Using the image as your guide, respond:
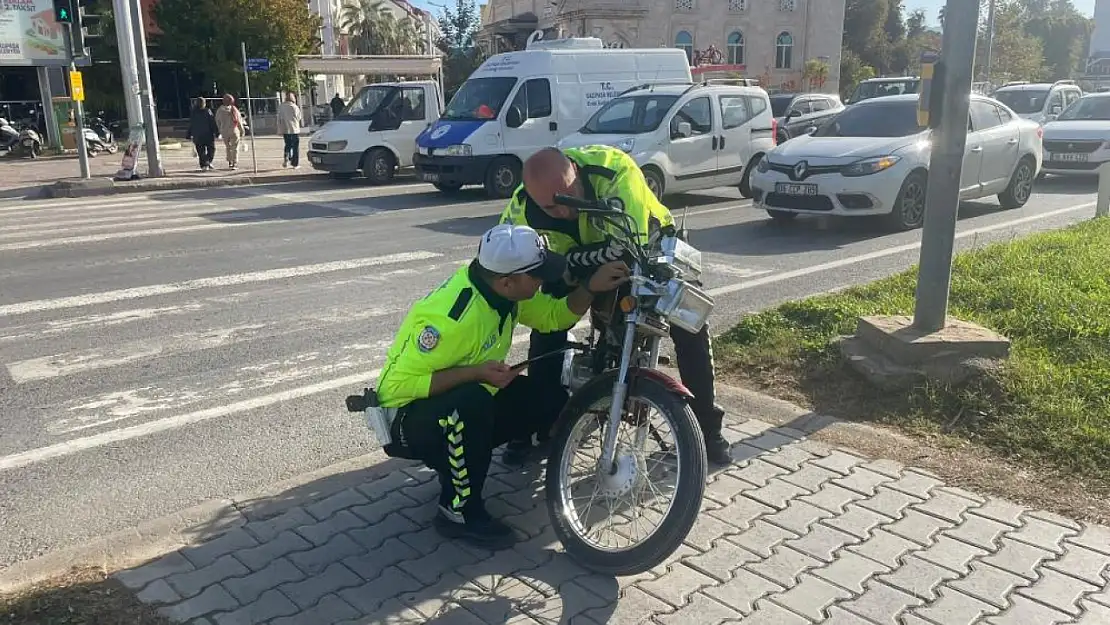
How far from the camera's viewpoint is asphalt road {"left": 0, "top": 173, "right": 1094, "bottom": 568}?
14.8 ft

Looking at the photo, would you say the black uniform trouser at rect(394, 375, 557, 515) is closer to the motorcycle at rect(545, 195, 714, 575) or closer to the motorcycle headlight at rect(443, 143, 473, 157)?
the motorcycle at rect(545, 195, 714, 575)

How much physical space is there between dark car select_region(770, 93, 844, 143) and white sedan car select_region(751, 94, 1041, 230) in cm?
955

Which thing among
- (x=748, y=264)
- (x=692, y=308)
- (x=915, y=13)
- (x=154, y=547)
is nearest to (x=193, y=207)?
(x=748, y=264)

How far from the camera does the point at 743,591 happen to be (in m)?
3.21

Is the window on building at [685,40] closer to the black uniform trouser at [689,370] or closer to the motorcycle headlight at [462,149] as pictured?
the motorcycle headlight at [462,149]

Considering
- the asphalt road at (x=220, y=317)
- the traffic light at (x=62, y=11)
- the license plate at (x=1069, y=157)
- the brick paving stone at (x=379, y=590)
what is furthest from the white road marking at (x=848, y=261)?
the traffic light at (x=62, y=11)

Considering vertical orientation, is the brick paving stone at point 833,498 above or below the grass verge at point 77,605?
below

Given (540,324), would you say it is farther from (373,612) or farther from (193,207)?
(193,207)

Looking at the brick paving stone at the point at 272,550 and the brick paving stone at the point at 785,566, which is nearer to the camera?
the brick paving stone at the point at 785,566

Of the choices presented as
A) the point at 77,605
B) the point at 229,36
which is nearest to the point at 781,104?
the point at 77,605

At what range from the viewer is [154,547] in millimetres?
3639

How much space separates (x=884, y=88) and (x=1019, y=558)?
26698mm

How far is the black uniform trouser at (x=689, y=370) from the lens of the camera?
13.6ft

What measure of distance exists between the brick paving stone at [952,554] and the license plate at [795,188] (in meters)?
8.00
